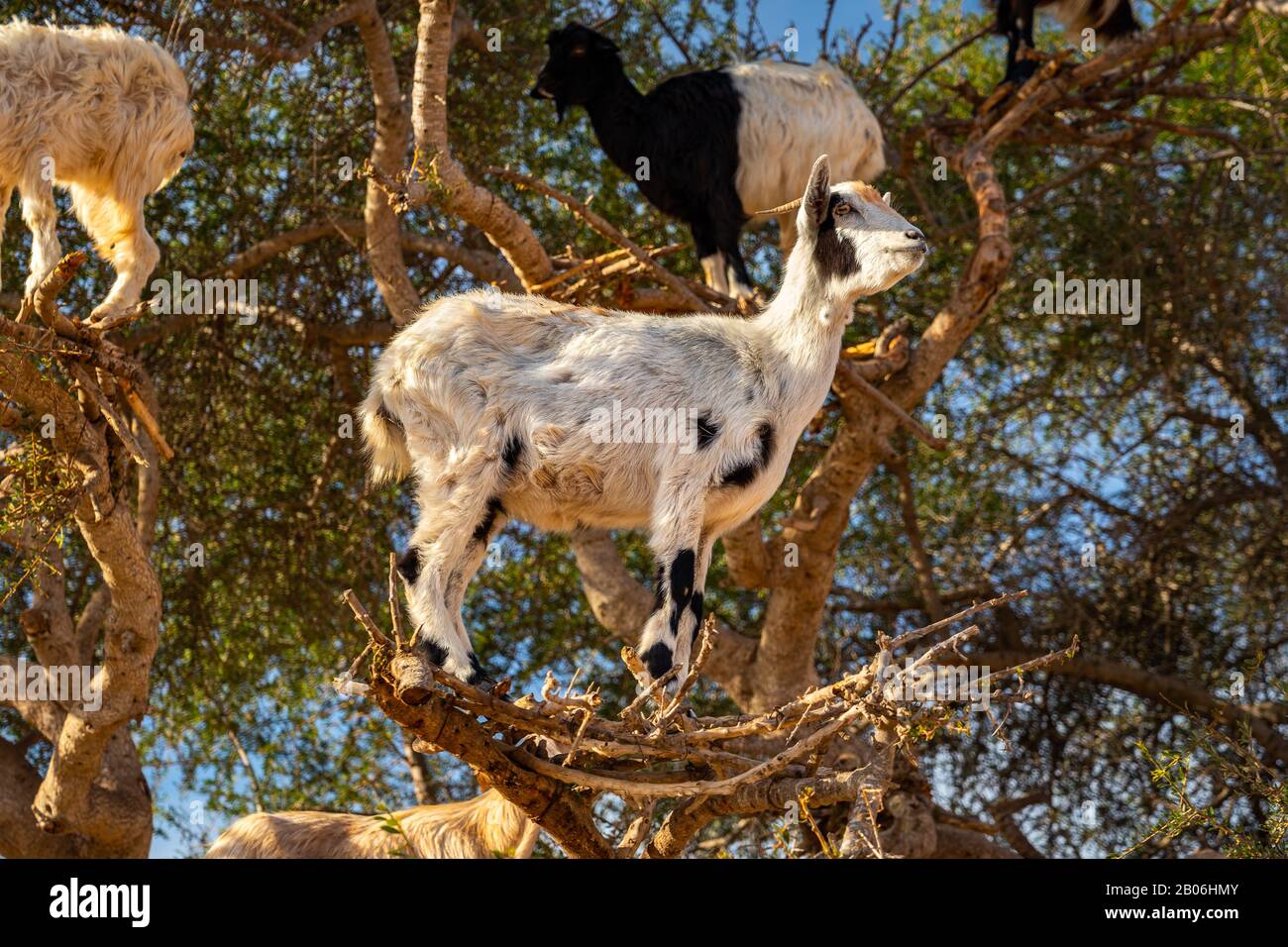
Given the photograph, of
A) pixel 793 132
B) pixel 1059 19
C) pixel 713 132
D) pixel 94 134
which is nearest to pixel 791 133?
pixel 793 132

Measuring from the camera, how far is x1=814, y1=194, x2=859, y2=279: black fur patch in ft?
19.3

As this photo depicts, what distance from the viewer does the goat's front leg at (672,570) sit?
18.1ft

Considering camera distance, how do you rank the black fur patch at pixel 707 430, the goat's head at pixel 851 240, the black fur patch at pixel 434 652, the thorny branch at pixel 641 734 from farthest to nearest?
the goat's head at pixel 851 240
the black fur patch at pixel 707 430
the black fur patch at pixel 434 652
the thorny branch at pixel 641 734

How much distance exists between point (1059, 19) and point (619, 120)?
11.2ft

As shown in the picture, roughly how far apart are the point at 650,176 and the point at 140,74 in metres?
2.66

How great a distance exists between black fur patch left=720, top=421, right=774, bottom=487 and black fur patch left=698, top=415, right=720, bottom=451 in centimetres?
13

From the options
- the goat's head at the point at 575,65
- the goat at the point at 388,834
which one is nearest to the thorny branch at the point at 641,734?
the goat at the point at 388,834

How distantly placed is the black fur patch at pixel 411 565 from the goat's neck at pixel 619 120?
3.58 meters

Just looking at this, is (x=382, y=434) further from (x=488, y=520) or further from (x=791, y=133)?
(x=791, y=133)

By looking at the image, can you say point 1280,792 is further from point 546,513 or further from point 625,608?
point 625,608

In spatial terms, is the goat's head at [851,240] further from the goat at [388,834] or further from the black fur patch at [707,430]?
the goat at [388,834]

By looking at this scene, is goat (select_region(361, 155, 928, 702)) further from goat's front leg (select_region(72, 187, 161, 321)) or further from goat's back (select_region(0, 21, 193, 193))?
goat's back (select_region(0, 21, 193, 193))

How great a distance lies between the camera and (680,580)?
5539 mm

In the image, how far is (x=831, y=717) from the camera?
5285 millimetres
